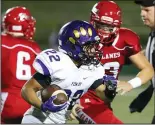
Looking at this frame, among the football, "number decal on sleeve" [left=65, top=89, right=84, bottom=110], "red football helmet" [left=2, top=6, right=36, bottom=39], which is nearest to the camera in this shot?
the football

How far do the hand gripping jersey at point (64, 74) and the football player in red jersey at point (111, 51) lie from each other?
2.04 ft

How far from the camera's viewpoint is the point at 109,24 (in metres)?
4.39

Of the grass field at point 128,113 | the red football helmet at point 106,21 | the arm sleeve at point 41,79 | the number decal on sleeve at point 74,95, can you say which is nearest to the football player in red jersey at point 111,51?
the red football helmet at point 106,21

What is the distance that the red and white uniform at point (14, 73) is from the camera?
14.2 ft

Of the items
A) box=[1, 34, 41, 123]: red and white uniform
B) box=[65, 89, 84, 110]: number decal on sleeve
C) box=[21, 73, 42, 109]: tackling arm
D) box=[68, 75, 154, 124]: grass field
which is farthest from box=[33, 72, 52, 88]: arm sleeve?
box=[68, 75, 154, 124]: grass field

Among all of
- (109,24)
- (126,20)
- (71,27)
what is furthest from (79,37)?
(126,20)

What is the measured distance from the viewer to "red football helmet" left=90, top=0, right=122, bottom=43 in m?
4.39

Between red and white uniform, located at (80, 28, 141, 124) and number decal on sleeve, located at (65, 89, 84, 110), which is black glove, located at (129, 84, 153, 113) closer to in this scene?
red and white uniform, located at (80, 28, 141, 124)

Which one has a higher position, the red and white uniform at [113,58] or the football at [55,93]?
the football at [55,93]

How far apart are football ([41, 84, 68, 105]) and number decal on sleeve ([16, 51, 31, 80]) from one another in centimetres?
86

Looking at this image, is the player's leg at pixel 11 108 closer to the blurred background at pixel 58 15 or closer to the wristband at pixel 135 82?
the wristband at pixel 135 82

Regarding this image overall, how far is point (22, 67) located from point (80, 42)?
85cm

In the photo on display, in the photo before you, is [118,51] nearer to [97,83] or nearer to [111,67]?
[111,67]

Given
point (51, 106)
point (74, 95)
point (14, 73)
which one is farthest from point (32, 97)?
point (14, 73)
